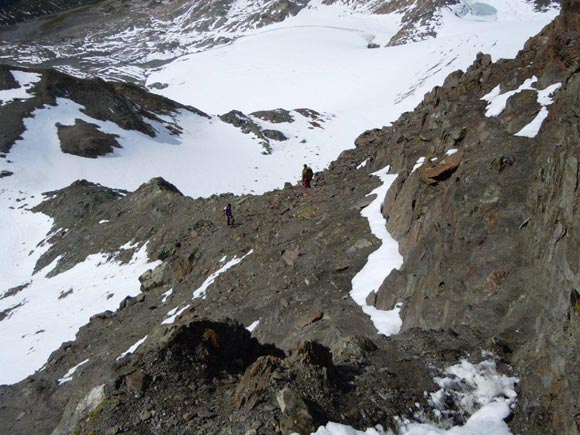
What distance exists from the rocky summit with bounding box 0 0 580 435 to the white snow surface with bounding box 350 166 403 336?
0.08 metres

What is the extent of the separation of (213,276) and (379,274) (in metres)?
8.07

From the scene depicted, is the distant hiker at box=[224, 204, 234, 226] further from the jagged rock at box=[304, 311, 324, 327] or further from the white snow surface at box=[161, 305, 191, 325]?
the jagged rock at box=[304, 311, 324, 327]

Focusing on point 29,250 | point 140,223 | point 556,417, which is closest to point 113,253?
point 140,223

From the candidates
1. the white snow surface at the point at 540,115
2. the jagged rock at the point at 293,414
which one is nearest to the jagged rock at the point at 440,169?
the white snow surface at the point at 540,115

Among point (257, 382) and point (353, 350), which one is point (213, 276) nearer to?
point (353, 350)

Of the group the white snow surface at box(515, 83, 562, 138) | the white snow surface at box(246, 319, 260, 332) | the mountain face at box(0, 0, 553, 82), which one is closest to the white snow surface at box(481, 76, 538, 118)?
the white snow surface at box(515, 83, 562, 138)

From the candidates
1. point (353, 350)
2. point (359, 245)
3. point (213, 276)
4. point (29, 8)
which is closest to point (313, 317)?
point (359, 245)

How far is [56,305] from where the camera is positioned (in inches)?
947

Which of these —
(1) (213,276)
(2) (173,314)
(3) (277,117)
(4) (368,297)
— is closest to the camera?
(4) (368,297)

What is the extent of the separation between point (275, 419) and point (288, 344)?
5.74 meters

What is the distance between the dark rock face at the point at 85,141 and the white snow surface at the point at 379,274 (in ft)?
112

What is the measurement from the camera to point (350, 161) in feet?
82.6

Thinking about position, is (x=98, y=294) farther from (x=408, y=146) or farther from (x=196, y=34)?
(x=196, y=34)

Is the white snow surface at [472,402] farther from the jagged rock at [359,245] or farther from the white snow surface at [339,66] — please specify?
the white snow surface at [339,66]
